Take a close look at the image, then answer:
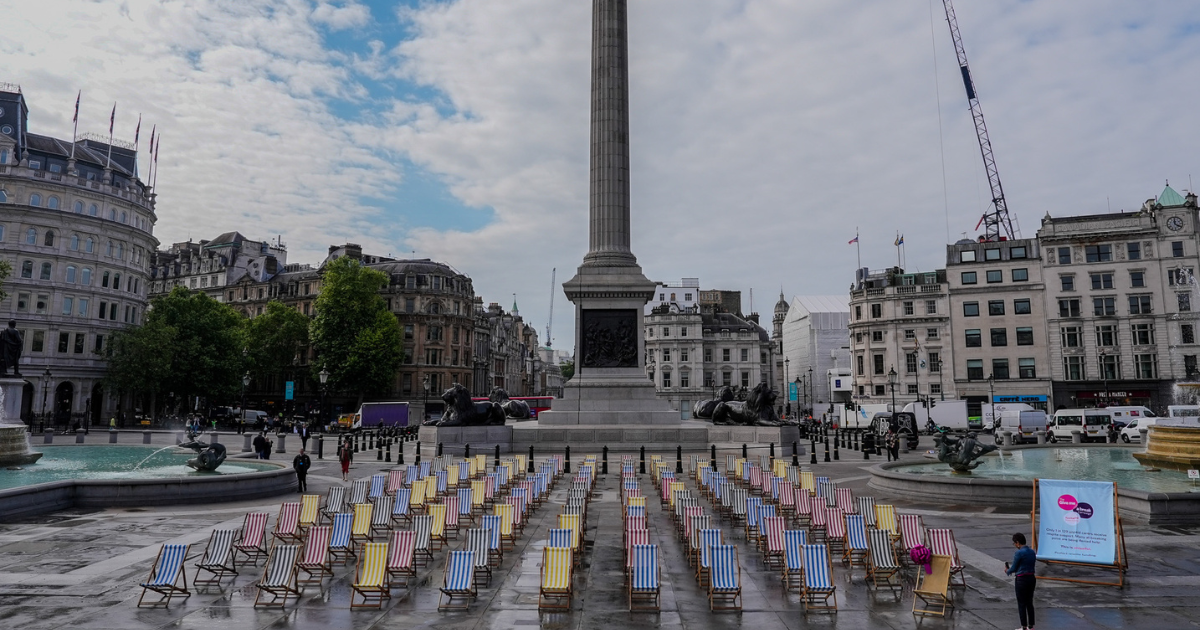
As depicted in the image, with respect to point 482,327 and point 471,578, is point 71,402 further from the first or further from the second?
point 471,578

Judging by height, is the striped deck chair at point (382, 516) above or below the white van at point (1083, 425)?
below

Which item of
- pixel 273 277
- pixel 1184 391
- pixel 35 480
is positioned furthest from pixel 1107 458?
pixel 273 277

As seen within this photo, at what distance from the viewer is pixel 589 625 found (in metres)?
8.92

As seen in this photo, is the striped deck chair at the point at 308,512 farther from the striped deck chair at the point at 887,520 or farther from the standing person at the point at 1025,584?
the standing person at the point at 1025,584

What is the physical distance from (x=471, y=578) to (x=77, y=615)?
5.02 m

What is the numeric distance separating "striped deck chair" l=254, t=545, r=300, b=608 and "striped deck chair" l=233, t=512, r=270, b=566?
2.09 m

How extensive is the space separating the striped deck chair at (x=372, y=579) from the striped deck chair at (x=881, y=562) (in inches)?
281

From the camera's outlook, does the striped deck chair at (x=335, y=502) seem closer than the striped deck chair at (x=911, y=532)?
No

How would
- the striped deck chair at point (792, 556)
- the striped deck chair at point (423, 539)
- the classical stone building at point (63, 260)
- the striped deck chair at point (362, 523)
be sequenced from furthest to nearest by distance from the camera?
the classical stone building at point (63, 260), the striped deck chair at point (362, 523), the striped deck chair at point (423, 539), the striped deck chair at point (792, 556)

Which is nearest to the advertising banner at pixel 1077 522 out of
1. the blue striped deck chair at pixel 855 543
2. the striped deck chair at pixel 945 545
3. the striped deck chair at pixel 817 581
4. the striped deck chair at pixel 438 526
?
the striped deck chair at pixel 945 545

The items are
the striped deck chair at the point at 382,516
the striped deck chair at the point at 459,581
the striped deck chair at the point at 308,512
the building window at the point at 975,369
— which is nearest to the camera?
the striped deck chair at the point at 459,581

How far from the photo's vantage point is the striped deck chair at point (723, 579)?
948 centimetres

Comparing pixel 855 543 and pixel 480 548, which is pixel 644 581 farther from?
pixel 855 543

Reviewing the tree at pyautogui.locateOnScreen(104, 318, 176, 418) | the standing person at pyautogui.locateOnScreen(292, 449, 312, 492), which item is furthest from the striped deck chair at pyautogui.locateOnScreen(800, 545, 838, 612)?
the tree at pyautogui.locateOnScreen(104, 318, 176, 418)
